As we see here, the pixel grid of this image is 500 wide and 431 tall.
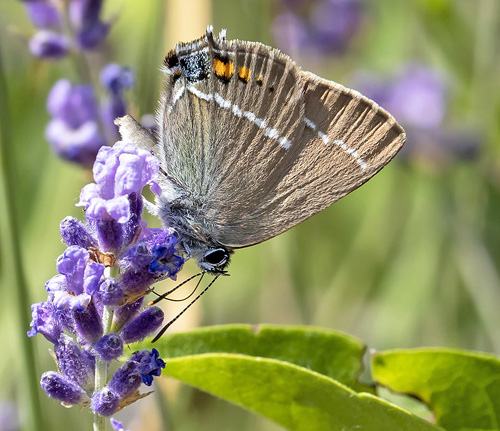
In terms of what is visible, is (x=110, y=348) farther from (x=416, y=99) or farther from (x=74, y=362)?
(x=416, y=99)

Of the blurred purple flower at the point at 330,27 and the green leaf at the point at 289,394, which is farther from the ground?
the blurred purple flower at the point at 330,27

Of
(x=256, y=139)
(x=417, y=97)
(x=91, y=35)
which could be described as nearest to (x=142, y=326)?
(x=256, y=139)

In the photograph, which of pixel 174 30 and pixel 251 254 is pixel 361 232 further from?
pixel 174 30

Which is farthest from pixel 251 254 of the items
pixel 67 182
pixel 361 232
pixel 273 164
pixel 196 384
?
pixel 196 384

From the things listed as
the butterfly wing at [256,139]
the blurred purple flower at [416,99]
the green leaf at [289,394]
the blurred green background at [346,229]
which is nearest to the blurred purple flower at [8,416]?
the blurred green background at [346,229]

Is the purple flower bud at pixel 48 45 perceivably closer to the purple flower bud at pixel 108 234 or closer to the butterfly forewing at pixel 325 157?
the butterfly forewing at pixel 325 157
